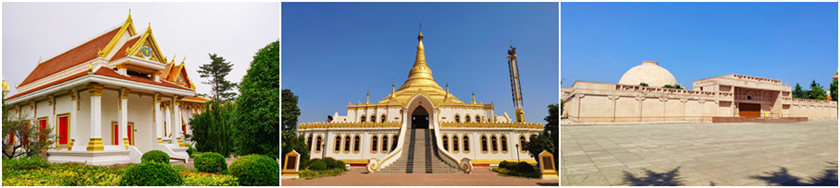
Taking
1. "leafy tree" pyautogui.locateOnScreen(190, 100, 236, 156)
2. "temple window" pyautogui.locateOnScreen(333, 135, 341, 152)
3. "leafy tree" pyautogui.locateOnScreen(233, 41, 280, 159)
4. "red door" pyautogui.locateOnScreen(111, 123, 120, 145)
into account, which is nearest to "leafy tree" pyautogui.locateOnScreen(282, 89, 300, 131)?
"leafy tree" pyautogui.locateOnScreen(233, 41, 280, 159)

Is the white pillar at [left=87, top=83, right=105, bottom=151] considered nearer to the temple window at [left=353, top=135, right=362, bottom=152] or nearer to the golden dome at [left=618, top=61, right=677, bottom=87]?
the temple window at [left=353, top=135, right=362, bottom=152]

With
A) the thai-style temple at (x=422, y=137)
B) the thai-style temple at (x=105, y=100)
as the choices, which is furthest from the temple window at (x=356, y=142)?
the thai-style temple at (x=105, y=100)

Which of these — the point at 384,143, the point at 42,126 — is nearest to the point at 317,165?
the point at 384,143

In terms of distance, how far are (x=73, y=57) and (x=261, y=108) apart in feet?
26.9

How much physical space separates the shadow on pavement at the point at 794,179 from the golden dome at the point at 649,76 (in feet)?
85.6

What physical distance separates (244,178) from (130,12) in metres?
9.36

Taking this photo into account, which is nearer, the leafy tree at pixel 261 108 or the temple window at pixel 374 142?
the leafy tree at pixel 261 108

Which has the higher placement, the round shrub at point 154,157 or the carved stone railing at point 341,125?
the carved stone railing at point 341,125

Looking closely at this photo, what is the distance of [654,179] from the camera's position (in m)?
6.03

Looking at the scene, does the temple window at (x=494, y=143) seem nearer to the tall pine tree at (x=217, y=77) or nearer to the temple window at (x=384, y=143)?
the temple window at (x=384, y=143)

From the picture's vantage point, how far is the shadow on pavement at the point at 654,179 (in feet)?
19.5

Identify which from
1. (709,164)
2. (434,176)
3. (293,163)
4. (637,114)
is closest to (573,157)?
(709,164)

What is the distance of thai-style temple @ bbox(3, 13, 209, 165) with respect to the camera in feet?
37.3

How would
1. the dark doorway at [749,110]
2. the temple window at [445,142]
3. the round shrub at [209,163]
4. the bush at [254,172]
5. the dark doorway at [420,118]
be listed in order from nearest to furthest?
the bush at [254,172], the round shrub at [209,163], the temple window at [445,142], the dark doorway at [420,118], the dark doorway at [749,110]
